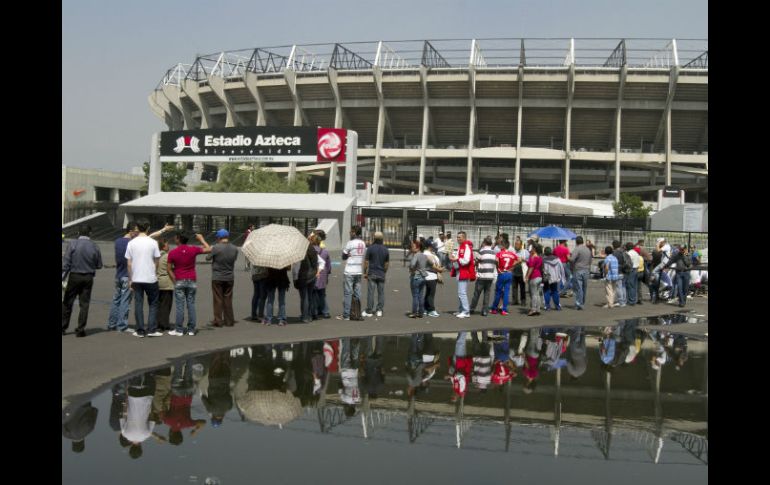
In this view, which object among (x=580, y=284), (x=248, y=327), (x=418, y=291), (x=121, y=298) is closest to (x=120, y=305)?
(x=121, y=298)

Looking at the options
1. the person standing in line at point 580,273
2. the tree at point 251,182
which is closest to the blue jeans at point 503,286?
the person standing in line at point 580,273

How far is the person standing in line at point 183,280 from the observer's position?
10.6 meters

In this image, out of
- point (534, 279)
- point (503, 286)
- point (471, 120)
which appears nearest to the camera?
point (503, 286)

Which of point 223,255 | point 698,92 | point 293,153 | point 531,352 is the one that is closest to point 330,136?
point 293,153

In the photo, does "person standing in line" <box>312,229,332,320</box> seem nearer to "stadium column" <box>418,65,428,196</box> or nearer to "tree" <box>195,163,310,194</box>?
"tree" <box>195,163,310,194</box>

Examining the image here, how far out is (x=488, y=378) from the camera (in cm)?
809

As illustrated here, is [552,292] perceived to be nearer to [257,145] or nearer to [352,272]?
[352,272]

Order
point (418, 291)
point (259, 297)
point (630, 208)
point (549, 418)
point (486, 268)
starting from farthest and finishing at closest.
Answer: point (630, 208), point (486, 268), point (418, 291), point (259, 297), point (549, 418)

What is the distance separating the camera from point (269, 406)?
6691 mm

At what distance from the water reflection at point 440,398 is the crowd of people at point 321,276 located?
6.30ft

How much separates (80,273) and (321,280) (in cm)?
410
